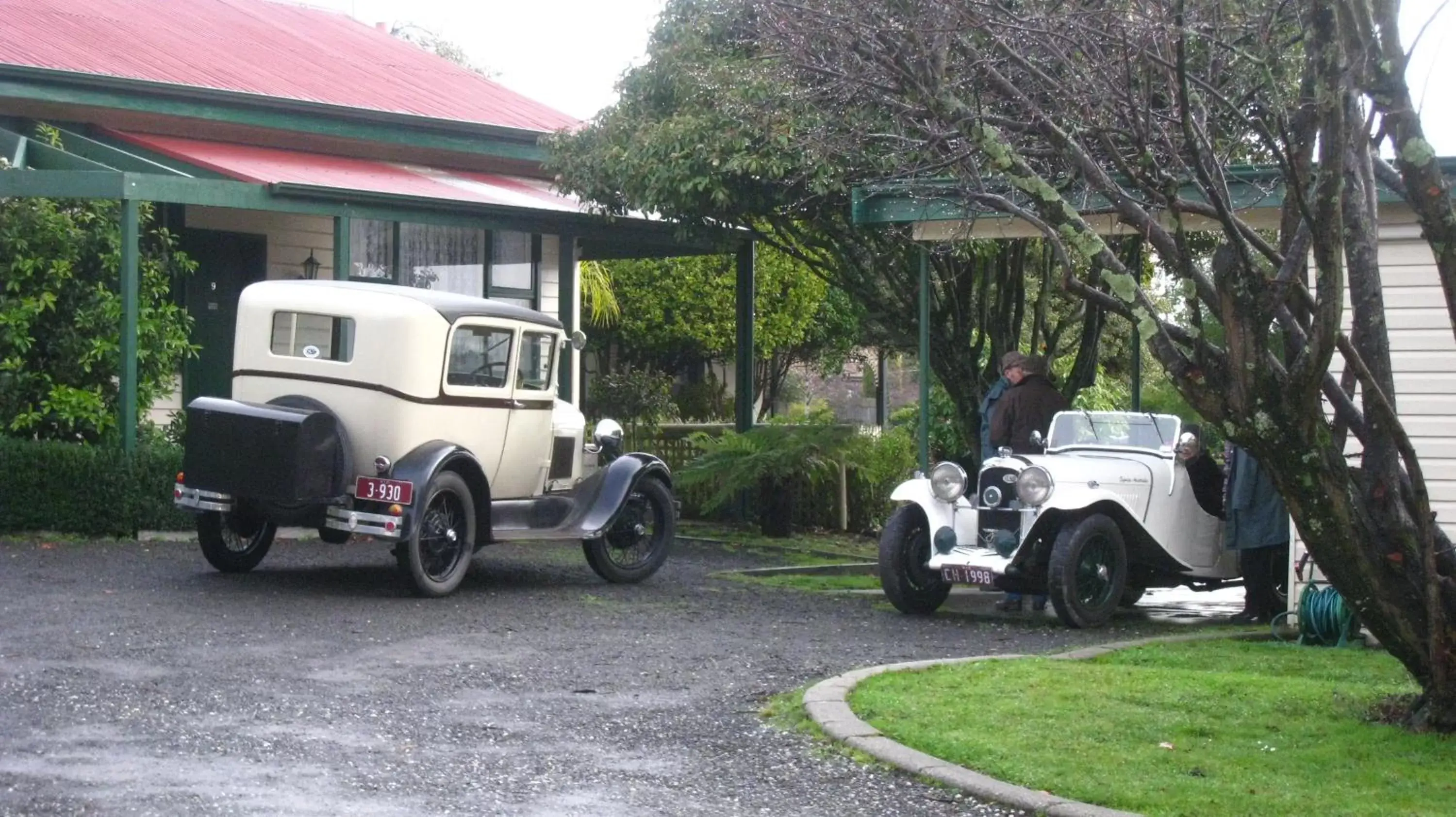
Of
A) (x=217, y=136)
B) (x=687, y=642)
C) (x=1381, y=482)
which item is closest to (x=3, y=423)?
(x=217, y=136)

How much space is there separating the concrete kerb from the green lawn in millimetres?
73

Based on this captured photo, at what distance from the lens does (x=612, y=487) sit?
12.5 meters

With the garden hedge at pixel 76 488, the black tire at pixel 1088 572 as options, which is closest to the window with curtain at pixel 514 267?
the garden hedge at pixel 76 488

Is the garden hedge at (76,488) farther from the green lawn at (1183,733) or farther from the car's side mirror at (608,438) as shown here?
the green lawn at (1183,733)

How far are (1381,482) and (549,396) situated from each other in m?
6.92

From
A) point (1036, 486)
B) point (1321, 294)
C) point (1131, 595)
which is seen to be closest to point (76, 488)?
point (1036, 486)

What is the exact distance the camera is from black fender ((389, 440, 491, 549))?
1095 cm

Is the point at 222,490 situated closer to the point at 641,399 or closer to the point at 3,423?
the point at 3,423

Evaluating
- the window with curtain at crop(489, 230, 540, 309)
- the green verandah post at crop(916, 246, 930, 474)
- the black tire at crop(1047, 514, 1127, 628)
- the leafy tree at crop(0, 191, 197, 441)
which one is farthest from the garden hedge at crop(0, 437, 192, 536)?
the black tire at crop(1047, 514, 1127, 628)

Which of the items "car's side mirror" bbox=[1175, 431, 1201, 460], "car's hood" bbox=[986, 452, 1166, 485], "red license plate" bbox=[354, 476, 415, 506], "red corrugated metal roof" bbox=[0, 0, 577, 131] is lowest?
"red license plate" bbox=[354, 476, 415, 506]

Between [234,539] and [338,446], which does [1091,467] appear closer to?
[338,446]

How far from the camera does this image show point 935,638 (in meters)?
10.5

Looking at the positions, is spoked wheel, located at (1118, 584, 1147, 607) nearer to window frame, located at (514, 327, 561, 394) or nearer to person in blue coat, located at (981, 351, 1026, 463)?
person in blue coat, located at (981, 351, 1026, 463)

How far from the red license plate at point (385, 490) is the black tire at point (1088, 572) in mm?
3951
